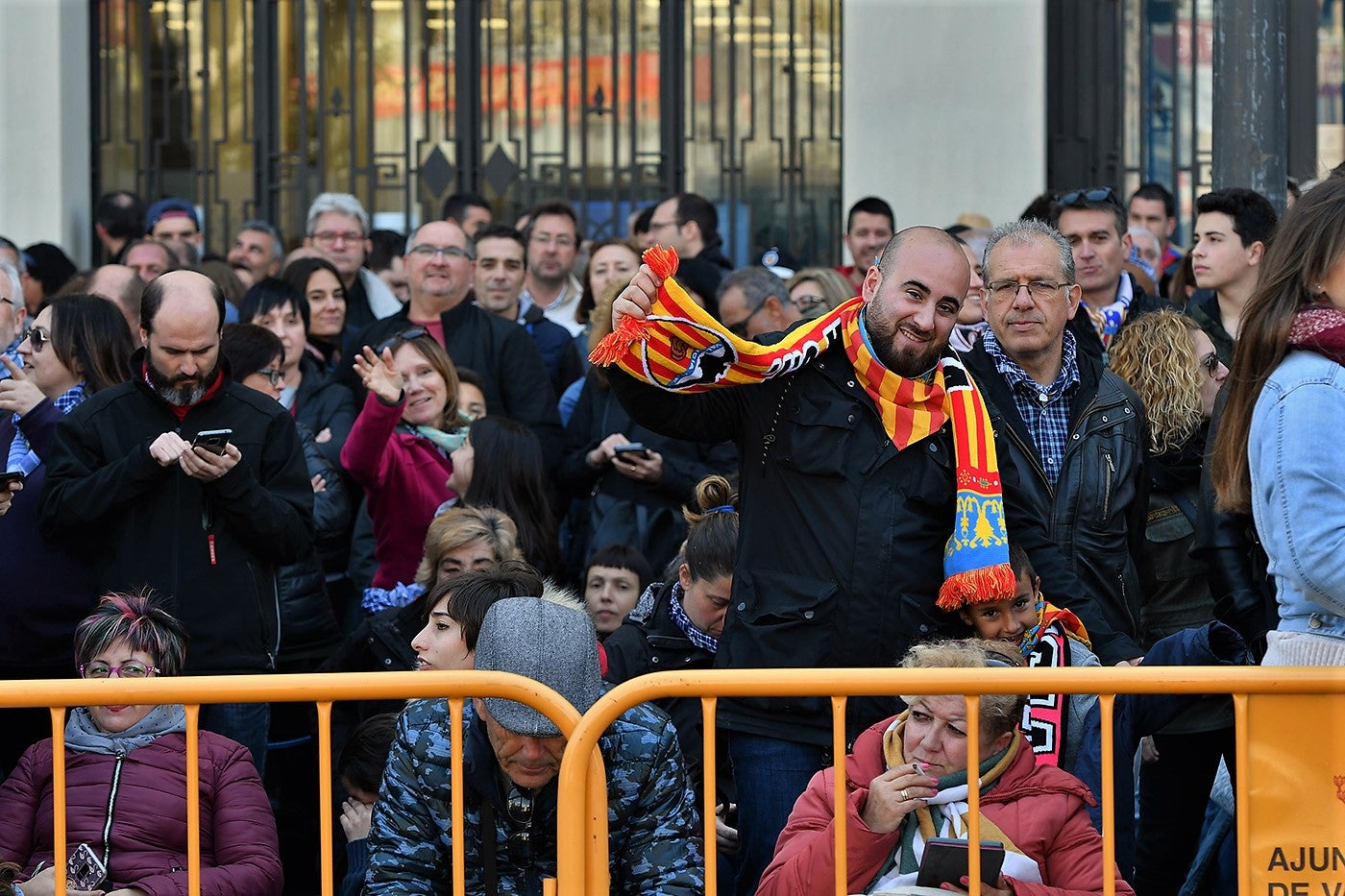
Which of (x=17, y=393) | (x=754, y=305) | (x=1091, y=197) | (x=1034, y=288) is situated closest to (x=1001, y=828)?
(x=1034, y=288)

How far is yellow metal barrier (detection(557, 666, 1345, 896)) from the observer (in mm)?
3809

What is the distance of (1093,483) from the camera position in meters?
5.43

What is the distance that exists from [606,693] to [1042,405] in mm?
2145

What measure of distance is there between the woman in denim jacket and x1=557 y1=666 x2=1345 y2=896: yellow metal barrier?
0.64 ft

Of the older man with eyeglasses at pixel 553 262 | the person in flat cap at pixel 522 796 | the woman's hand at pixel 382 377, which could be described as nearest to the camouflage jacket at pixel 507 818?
the person in flat cap at pixel 522 796

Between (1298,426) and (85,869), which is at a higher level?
(1298,426)

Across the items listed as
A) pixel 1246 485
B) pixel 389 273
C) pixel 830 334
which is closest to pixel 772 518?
pixel 830 334

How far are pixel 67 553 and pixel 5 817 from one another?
1163 millimetres

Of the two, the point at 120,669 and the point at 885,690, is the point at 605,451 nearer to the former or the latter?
the point at 120,669

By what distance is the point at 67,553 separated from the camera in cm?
581

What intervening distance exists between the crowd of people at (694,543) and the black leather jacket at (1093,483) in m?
0.01

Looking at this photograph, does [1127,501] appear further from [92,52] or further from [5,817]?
[92,52]

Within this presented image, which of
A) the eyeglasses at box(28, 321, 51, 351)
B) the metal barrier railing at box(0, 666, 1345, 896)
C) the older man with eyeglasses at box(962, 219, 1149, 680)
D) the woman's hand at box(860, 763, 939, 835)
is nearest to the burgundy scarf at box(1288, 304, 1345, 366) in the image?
the metal barrier railing at box(0, 666, 1345, 896)

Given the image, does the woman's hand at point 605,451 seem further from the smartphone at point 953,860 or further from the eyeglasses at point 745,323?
the smartphone at point 953,860
